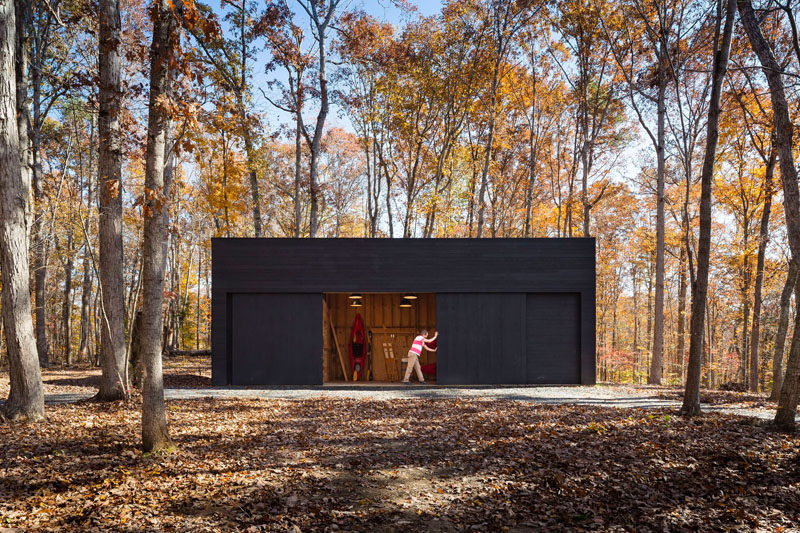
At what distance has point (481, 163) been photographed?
19594 mm

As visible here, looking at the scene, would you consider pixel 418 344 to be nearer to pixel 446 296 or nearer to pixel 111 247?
pixel 446 296

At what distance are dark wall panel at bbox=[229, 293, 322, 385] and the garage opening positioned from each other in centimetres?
203

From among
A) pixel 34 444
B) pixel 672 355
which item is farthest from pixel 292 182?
pixel 672 355

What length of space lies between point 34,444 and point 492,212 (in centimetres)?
1909

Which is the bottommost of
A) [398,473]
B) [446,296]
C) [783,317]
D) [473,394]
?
[473,394]

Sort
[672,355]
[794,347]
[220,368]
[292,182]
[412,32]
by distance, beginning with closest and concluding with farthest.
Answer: [794,347] → [220,368] → [412,32] → [292,182] → [672,355]

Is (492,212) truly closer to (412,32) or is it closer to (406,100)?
(406,100)

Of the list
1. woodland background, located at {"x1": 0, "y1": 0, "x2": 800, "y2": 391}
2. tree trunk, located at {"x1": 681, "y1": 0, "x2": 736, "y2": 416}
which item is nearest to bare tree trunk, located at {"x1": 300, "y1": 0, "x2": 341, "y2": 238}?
woodland background, located at {"x1": 0, "y1": 0, "x2": 800, "y2": 391}

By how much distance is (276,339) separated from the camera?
1170 centimetres

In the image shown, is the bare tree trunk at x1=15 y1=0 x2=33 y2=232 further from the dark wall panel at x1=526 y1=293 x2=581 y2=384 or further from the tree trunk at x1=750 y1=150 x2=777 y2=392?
the tree trunk at x1=750 y1=150 x2=777 y2=392

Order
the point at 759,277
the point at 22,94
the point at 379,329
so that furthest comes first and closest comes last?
the point at 379,329 < the point at 759,277 < the point at 22,94

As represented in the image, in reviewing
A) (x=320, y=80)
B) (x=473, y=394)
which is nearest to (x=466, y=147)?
(x=320, y=80)

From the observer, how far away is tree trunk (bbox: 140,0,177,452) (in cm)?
487

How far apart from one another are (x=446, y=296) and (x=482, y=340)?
1.35 metres
